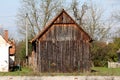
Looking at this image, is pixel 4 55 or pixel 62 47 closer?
pixel 62 47

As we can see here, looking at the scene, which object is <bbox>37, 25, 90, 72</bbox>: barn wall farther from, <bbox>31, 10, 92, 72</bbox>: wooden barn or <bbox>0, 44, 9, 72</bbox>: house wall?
<bbox>0, 44, 9, 72</bbox>: house wall

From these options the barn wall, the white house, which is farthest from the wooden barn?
the white house

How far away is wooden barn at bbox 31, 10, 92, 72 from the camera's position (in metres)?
42.9

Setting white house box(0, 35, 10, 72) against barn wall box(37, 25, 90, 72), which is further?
white house box(0, 35, 10, 72)

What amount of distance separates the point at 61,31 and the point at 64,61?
3518mm

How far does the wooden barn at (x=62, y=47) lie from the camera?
4294cm

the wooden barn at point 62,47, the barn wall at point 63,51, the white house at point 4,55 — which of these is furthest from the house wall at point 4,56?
the barn wall at point 63,51

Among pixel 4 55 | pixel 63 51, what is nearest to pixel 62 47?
pixel 63 51

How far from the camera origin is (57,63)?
4297 centimetres

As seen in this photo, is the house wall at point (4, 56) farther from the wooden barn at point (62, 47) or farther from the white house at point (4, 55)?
the wooden barn at point (62, 47)

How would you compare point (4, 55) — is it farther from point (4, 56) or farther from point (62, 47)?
point (62, 47)

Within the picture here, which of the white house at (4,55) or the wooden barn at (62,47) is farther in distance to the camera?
the white house at (4,55)

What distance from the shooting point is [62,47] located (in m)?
43.4

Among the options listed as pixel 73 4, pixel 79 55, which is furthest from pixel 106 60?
pixel 79 55
